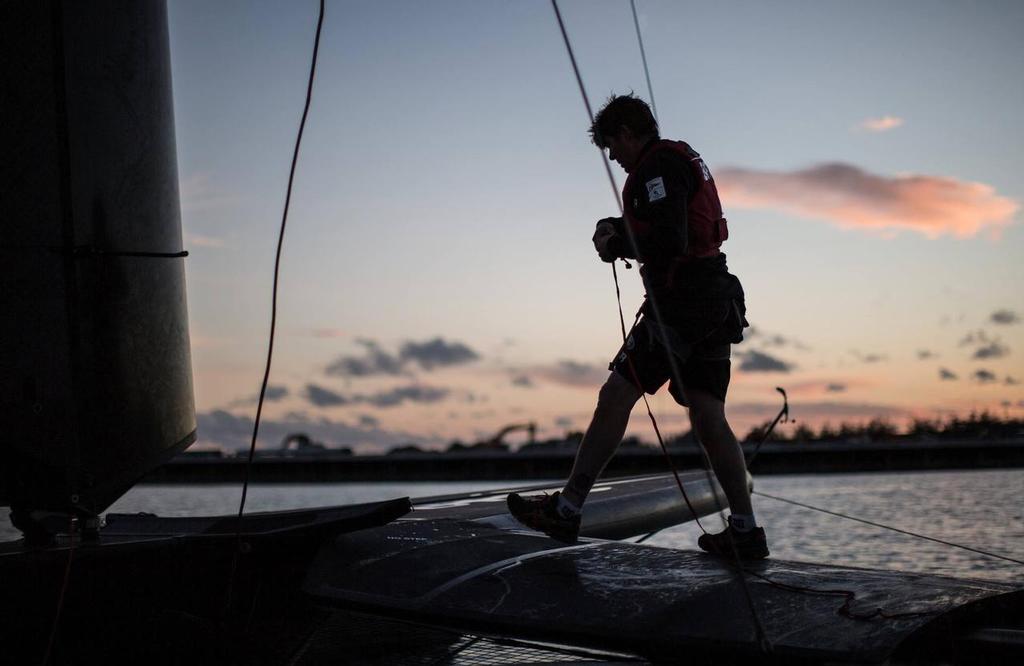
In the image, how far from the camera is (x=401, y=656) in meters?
2.93

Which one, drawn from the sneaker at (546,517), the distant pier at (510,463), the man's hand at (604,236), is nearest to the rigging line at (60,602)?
the sneaker at (546,517)

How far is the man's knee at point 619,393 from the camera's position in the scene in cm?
360

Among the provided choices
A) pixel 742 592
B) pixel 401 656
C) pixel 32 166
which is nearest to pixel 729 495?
pixel 742 592

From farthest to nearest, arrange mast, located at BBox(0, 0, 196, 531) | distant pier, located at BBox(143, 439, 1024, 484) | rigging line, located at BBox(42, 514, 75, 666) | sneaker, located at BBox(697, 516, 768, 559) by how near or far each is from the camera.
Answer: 1. distant pier, located at BBox(143, 439, 1024, 484)
2. sneaker, located at BBox(697, 516, 768, 559)
3. mast, located at BBox(0, 0, 196, 531)
4. rigging line, located at BBox(42, 514, 75, 666)

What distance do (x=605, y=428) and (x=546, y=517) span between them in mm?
461

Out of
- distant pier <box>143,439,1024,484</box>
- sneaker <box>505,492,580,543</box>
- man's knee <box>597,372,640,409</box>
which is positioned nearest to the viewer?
man's knee <box>597,372,640,409</box>

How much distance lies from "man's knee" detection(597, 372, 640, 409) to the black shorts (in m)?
0.02

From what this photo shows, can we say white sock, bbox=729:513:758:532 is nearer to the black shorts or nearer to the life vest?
the black shorts

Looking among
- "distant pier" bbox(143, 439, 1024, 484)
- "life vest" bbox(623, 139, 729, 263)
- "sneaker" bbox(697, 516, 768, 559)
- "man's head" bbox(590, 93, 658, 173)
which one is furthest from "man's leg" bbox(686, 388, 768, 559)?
"distant pier" bbox(143, 439, 1024, 484)

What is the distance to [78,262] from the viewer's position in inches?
124

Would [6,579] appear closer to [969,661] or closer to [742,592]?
[742,592]

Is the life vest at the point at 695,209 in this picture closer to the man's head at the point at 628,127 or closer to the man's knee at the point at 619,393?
the man's head at the point at 628,127

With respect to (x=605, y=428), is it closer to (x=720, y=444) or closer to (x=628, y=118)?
(x=720, y=444)

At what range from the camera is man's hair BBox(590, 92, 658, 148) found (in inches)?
143
